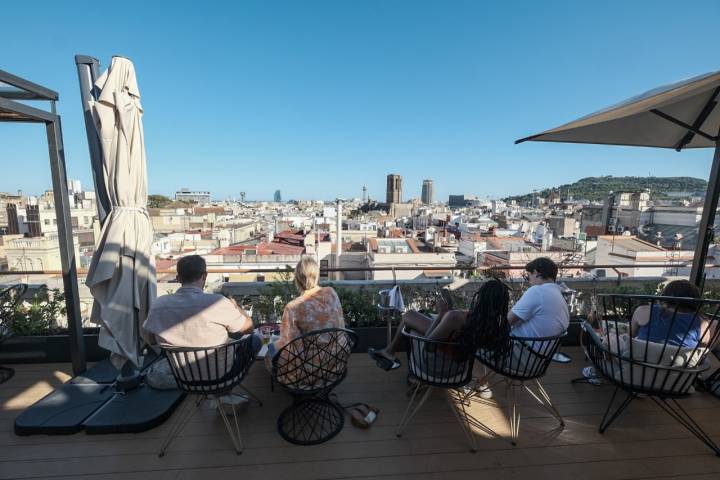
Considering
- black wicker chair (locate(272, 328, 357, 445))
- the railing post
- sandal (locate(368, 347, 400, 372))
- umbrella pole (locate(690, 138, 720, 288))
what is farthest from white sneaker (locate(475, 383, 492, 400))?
the railing post

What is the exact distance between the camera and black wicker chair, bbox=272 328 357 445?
185 cm

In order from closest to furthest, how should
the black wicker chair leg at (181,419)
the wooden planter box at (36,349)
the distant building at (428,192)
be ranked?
the black wicker chair leg at (181,419), the wooden planter box at (36,349), the distant building at (428,192)

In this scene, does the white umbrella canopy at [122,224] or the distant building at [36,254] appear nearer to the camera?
the white umbrella canopy at [122,224]

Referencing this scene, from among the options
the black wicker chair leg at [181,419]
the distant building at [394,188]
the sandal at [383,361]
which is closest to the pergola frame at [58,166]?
the black wicker chair leg at [181,419]

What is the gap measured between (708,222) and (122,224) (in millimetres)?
4330

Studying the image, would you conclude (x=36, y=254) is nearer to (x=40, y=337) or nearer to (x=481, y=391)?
(x=40, y=337)

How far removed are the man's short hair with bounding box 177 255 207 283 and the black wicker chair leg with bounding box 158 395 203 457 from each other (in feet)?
2.56

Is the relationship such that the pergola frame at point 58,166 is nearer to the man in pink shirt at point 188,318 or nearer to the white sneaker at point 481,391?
the man in pink shirt at point 188,318

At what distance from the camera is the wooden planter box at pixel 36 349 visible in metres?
2.82

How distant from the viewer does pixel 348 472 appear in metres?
1.72

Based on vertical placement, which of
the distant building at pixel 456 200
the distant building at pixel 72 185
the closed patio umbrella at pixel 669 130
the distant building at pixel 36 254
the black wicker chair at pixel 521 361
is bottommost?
the black wicker chair at pixel 521 361

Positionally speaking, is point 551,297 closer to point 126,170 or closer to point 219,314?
point 219,314

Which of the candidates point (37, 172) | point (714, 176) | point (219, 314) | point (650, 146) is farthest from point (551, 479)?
point (37, 172)

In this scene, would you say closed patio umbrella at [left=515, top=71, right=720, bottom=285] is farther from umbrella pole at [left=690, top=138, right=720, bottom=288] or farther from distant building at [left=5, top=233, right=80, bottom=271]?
distant building at [left=5, top=233, right=80, bottom=271]
